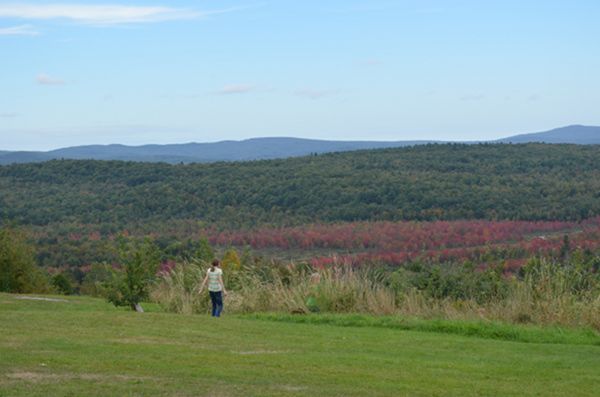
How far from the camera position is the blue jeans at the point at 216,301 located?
2003 cm

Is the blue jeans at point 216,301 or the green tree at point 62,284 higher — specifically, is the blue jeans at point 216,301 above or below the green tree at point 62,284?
above

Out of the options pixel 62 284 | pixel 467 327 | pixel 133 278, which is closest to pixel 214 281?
pixel 133 278

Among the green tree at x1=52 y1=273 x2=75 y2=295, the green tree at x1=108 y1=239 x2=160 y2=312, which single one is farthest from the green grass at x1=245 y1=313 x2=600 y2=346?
the green tree at x1=52 y1=273 x2=75 y2=295

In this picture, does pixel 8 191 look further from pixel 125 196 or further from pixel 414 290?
pixel 414 290

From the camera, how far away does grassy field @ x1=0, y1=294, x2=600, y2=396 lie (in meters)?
10.2

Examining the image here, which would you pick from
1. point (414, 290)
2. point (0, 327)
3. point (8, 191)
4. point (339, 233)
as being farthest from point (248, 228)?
point (0, 327)

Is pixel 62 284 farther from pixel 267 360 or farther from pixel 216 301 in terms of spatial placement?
pixel 267 360

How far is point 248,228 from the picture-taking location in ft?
235

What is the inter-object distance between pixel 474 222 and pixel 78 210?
106 feet

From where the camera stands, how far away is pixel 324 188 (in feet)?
268

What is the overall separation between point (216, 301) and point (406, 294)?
396 centimetres

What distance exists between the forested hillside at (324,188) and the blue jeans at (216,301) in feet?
154

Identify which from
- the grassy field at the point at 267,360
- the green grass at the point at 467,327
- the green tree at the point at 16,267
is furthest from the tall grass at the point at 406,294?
the green tree at the point at 16,267

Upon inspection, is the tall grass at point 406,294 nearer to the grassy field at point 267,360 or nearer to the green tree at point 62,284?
the grassy field at point 267,360
